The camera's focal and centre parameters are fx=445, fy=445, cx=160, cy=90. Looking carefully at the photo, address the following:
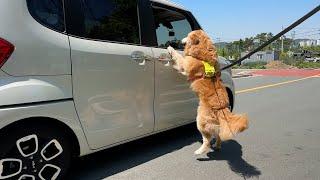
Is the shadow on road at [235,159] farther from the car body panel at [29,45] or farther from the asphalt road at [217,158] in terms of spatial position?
the car body panel at [29,45]

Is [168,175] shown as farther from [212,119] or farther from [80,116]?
[80,116]

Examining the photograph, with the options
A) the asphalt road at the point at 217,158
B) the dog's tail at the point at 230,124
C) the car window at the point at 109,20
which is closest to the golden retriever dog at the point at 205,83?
the dog's tail at the point at 230,124

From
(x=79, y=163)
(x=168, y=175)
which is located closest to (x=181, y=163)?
(x=168, y=175)

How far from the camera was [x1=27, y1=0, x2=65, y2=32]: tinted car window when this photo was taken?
149 inches

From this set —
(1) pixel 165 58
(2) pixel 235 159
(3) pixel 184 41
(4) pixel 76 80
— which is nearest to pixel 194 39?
(3) pixel 184 41

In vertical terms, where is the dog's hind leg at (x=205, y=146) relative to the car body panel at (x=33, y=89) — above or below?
below

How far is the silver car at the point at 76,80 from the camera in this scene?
3.57 m

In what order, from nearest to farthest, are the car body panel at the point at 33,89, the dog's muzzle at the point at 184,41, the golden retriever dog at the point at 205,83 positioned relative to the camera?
the car body panel at the point at 33,89 → the golden retriever dog at the point at 205,83 → the dog's muzzle at the point at 184,41

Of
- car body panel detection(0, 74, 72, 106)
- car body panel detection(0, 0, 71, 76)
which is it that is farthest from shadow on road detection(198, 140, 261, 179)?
car body panel detection(0, 0, 71, 76)

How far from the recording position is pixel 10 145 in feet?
11.7

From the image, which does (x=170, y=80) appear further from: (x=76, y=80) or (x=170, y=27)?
(x=76, y=80)

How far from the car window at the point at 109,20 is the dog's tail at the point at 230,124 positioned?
126 centimetres

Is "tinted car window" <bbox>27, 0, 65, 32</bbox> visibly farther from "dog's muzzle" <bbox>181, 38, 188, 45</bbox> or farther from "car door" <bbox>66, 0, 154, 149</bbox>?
"dog's muzzle" <bbox>181, 38, 188, 45</bbox>

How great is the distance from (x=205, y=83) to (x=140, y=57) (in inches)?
33.1
